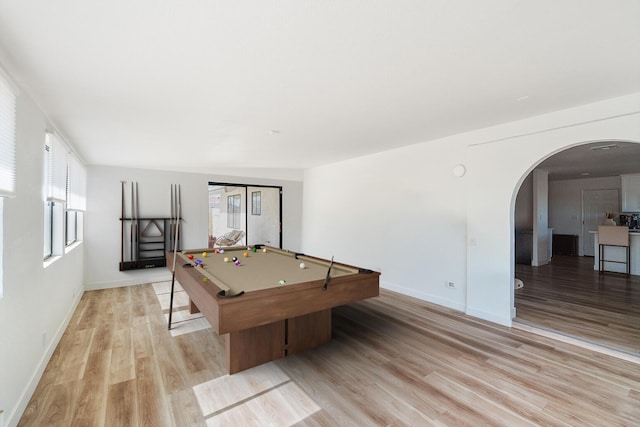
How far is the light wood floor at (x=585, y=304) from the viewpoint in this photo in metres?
3.11

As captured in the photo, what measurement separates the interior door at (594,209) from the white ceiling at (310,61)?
25.9 ft

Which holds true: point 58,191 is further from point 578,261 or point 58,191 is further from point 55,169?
point 578,261

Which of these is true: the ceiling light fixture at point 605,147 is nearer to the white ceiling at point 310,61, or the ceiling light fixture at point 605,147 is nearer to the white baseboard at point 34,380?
the white ceiling at point 310,61

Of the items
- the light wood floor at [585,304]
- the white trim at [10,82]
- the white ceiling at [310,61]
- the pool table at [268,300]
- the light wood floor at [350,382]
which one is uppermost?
the white ceiling at [310,61]

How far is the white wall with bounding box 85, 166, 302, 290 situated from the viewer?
5078mm

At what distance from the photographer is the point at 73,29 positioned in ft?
4.96

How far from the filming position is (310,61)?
1.92m

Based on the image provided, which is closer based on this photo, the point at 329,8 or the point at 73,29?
the point at 329,8

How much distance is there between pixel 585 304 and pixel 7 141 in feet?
21.3

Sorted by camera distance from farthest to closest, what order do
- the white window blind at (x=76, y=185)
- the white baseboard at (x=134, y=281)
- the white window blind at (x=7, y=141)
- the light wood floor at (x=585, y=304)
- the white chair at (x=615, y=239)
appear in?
the white chair at (x=615, y=239)
the white baseboard at (x=134, y=281)
the white window blind at (x=76, y=185)
the light wood floor at (x=585, y=304)
the white window blind at (x=7, y=141)

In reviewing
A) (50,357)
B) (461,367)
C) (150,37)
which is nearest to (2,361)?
(50,357)

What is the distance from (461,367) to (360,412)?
1.11 meters

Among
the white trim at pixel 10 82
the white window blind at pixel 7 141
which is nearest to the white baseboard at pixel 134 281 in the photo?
the white window blind at pixel 7 141

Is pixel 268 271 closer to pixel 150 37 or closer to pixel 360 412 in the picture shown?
pixel 360 412
